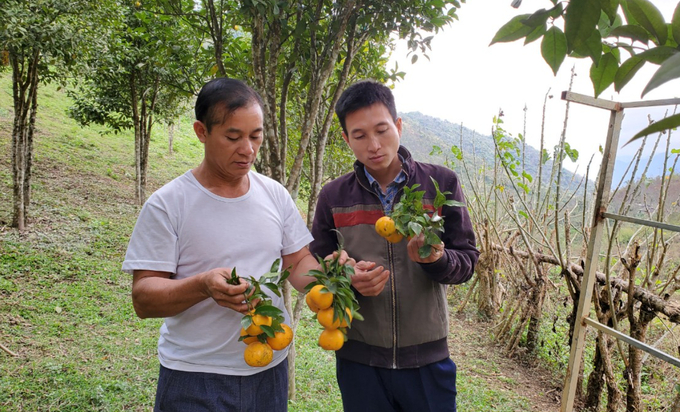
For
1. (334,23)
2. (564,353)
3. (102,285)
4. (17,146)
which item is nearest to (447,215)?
(334,23)

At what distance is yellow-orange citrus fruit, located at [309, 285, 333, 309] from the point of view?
51.5 inches

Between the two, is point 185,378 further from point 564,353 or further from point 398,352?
point 564,353

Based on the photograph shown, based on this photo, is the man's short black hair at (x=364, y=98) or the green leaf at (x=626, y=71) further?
the man's short black hair at (x=364, y=98)

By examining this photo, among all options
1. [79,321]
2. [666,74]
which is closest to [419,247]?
[666,74]

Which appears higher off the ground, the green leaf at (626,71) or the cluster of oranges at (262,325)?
the green leaf at (626,71)

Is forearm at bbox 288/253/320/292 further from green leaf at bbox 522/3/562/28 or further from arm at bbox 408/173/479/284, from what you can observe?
green leaf at bbox 522/3/562/28

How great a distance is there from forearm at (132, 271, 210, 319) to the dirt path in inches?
125

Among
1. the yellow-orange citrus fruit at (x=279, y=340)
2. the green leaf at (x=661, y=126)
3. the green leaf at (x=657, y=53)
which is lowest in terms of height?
the yellow-orange citrus fruit at (x=279, y=340)

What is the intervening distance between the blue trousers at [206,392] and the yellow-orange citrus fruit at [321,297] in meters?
0.34

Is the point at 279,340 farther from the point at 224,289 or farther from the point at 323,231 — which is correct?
the point at 323,231

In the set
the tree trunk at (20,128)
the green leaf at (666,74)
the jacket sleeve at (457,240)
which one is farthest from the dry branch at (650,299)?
the tree trunk at (20,128)

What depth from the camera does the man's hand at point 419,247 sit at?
4.34ft

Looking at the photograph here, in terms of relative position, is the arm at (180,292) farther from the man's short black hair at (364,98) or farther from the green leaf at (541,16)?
the green leaf at (541,16)

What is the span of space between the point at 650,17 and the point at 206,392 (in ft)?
4.52
